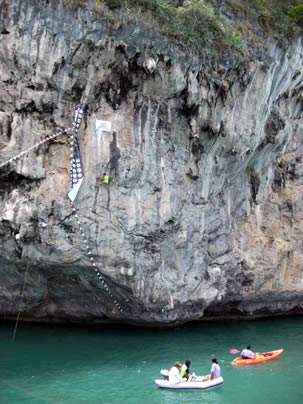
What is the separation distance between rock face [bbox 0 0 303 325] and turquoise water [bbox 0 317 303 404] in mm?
1017

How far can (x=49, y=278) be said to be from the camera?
17312 millimetres

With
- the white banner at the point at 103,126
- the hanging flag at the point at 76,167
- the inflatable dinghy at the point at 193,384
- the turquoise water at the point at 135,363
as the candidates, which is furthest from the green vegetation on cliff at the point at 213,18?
the inflatable dinghy at the point at 193,384

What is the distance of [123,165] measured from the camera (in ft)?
53.5

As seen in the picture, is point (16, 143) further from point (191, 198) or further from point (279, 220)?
point (279, 220)

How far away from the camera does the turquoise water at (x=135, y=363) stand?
12.5 metres

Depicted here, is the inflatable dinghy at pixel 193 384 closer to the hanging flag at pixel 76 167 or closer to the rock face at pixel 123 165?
the rock face at pixel 123 165

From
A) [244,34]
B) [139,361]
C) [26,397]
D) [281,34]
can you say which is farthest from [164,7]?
[26,397]

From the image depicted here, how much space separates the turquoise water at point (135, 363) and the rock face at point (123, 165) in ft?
3.34

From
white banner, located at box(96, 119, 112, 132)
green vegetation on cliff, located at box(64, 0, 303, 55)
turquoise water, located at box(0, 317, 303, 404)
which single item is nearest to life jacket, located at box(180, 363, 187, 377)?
turquoise water, located at box(0, 317, 303, 404)

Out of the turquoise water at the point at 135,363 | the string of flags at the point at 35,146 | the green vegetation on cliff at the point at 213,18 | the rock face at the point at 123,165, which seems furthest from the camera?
the green vegetation on cliff at the point at 213,18

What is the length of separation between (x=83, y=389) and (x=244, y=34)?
1419 cm

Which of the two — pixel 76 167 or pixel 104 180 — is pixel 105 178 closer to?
pixel 104 180

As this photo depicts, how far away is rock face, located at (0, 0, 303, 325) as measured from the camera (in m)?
15.8

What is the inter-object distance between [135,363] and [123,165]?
20.5 ft
